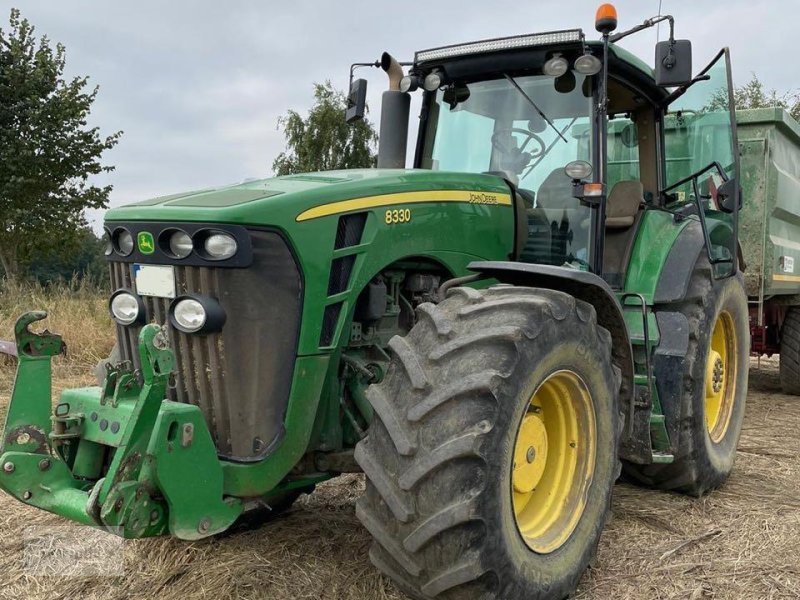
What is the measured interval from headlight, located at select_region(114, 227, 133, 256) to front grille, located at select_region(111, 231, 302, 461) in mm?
286

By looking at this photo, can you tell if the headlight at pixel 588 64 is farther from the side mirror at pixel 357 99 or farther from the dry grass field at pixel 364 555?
the dry grass field at pixel 364 555

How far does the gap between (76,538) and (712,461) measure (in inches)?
130

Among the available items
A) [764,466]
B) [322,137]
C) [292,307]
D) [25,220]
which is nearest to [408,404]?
[292,307]

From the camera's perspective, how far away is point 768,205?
20.1 feet

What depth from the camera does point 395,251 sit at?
122 inches

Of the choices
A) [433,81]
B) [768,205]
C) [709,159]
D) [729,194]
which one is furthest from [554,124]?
[768,205]

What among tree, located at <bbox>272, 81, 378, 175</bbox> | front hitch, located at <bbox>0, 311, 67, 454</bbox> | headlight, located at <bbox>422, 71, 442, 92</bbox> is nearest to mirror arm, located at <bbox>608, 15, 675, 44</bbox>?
headlight, located at <bbox>422, 71, 442, 92</bbox>

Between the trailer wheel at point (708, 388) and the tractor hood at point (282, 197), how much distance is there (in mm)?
1527

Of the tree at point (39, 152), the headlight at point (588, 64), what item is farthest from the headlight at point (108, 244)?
the tree at point (39, 152)

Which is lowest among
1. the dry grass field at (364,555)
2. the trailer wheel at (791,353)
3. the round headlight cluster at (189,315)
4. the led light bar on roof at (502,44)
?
the dry grass field at (364,555)

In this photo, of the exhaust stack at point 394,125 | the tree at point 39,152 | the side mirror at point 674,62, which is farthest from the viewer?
the tree at point 39,152

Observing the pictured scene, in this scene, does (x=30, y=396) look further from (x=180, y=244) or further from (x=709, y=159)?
(x=709, y=159)

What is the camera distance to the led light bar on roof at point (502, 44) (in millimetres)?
3562

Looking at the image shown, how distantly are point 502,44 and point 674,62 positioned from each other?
0.82m
